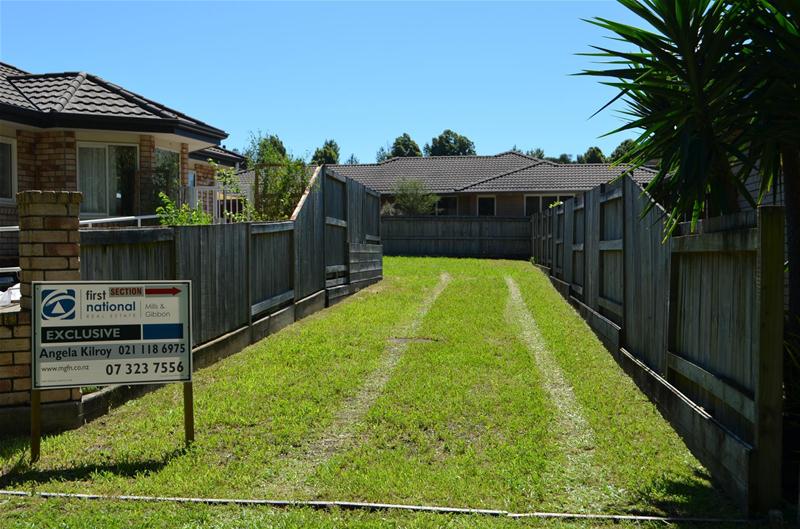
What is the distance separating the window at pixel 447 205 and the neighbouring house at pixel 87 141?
2561 cm

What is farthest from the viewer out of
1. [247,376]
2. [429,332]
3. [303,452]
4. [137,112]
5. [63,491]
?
[137,112]

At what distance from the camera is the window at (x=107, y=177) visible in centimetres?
1653

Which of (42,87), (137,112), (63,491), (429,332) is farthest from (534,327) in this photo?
(42,87)

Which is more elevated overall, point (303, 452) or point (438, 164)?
point (438, 164)

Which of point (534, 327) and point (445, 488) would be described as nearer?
point (445, 488)

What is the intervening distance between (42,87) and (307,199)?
735 cm

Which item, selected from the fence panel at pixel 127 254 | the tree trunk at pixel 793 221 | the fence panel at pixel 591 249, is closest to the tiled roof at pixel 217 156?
the fence panel at pixel 591 249

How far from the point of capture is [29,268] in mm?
6297

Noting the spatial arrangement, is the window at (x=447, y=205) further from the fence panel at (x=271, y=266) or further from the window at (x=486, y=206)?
the fence panel at (x=271, y=266)

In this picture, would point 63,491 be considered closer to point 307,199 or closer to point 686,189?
point 686,189

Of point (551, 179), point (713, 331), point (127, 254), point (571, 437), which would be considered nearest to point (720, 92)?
point (713, 331)

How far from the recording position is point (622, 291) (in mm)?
9203

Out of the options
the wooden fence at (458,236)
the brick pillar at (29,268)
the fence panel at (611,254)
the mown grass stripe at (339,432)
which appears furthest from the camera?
the wooden fence at (458,236)

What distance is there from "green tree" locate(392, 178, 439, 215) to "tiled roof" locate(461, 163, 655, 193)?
2.15 m
